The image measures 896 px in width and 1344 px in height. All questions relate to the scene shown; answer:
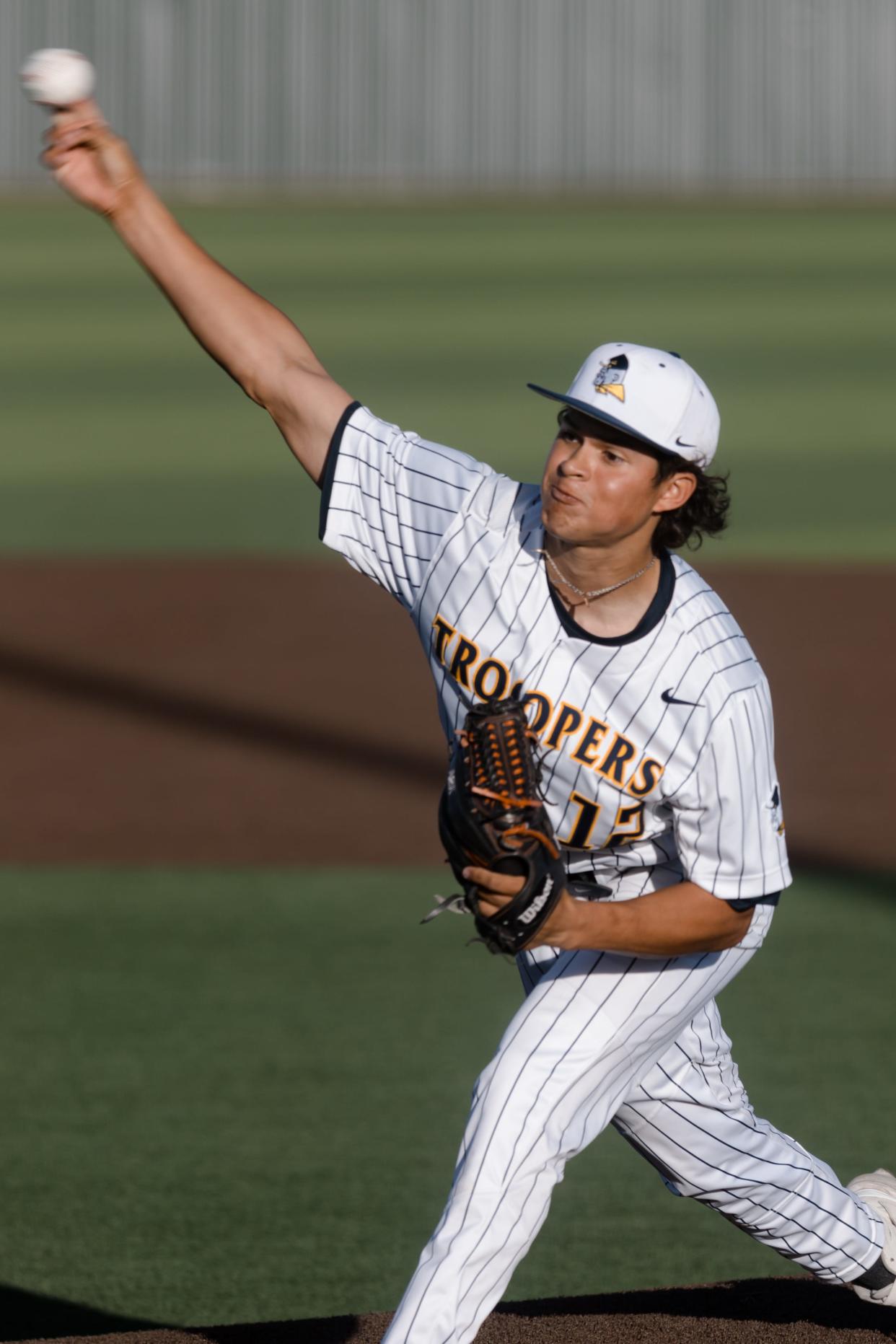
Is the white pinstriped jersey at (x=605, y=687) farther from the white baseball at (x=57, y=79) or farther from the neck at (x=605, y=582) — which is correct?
the white baseball at (x=57, y=79)

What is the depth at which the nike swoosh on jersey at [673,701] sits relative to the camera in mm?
3252

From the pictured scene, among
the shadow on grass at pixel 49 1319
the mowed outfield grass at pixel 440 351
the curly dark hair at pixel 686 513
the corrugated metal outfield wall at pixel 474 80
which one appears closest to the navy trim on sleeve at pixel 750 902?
the curly dark hair at pixel 686 513

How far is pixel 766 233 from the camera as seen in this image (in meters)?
29.0

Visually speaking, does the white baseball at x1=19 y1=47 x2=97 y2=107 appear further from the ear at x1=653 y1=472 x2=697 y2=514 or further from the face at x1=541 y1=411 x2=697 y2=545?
the ear at x1=653 y1=472 x2=697 y2=514

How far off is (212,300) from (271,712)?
530 centimetres

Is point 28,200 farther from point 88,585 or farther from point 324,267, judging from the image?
point 88,585

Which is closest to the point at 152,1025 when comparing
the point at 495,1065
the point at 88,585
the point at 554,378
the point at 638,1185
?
the point at 638,1185

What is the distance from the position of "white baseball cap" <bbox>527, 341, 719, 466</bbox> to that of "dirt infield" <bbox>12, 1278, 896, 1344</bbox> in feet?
5.66

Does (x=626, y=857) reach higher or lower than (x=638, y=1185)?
higher

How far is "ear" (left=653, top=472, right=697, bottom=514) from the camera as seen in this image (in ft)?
11.1

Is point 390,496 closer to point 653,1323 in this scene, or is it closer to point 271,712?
point 653,1323

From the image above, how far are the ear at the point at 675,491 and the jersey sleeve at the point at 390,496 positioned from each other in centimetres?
37

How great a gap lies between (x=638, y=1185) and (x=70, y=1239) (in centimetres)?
144

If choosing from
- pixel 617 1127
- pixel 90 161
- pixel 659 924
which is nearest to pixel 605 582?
pixel 659 924
